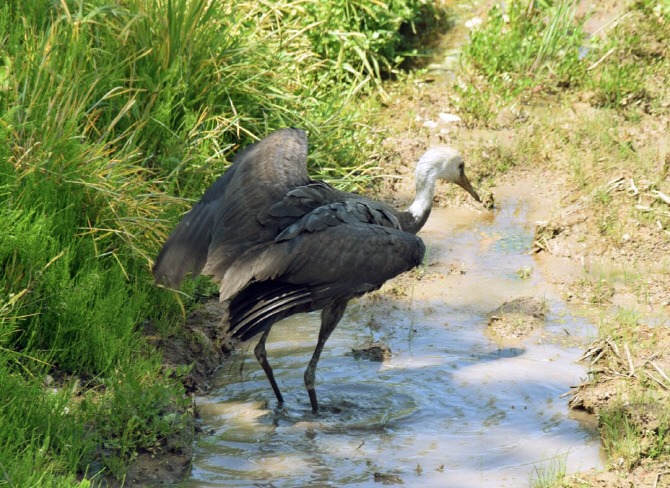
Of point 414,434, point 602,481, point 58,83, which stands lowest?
point 414,434

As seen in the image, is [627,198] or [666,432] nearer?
[666,432]

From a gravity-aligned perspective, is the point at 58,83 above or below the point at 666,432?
above

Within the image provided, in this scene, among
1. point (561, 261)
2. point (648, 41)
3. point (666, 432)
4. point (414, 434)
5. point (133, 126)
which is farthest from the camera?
point (648, 41)

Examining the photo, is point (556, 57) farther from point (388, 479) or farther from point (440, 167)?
point (388, 479)

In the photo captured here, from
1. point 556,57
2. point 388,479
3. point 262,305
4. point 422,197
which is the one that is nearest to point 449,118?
point 556,57

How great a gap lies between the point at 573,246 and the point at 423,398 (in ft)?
7.33

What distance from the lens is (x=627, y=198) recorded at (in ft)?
23.0

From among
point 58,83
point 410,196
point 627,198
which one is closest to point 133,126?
point 58,83

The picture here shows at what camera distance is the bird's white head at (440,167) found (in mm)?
6328

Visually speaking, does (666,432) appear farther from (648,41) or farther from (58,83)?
(648,41)

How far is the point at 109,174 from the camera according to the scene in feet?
17.4

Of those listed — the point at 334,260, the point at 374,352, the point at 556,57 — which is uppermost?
the point at 556,57

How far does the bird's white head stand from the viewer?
6328 mm

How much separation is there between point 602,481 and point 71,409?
2.52 m
